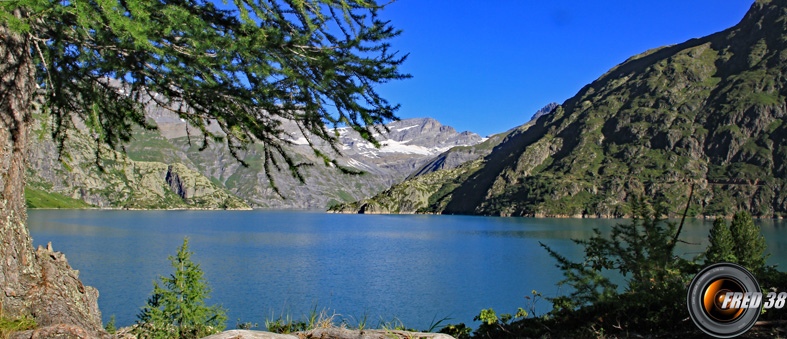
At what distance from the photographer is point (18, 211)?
6.25 metres

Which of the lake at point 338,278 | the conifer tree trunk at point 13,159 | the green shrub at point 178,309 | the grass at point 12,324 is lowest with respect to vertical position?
the lake at point 338,278

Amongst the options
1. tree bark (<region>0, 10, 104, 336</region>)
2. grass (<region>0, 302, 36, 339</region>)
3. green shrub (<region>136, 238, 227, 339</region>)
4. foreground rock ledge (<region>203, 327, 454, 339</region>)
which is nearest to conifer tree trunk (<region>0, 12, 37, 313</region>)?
tree bark (<region>0, 10, 104, 336</region>)

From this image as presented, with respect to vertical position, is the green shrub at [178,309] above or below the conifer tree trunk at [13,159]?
below

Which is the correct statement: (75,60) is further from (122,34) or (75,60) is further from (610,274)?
(610,274)

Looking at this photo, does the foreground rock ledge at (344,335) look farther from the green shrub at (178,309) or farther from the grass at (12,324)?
the green shrub at (178,309)

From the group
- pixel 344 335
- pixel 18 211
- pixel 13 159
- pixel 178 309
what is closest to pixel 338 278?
pixel 178 309

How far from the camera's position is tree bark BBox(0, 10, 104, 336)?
5973 mm

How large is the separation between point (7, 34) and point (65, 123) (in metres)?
3.28

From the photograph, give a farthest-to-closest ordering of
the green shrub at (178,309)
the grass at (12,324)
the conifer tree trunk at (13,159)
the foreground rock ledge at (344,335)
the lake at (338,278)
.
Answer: the lake at (338,278) → the green shrub at (178,309) → the conifer tree trunk at (13,159) → the grass at (12,324) → the foreground rock ledge at (344,335)

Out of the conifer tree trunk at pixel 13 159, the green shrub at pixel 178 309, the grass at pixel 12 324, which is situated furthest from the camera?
the green shrub at pixel 178 309

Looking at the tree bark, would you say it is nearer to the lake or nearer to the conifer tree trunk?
the conifer tree trunk

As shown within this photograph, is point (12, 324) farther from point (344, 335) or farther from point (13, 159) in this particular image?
point (344, 335)

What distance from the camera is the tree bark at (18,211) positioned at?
235 inches

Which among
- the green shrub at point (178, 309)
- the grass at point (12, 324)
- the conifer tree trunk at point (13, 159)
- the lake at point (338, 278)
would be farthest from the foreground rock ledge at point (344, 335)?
the lake at point (338, 278)
